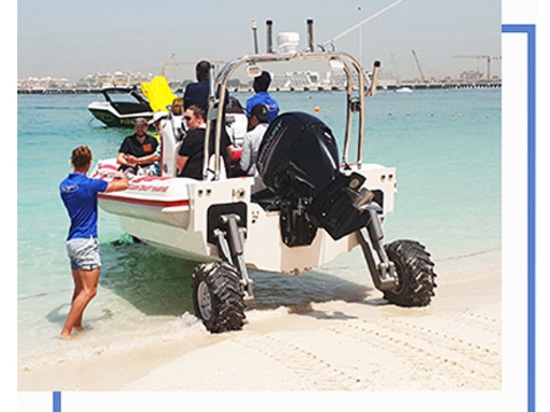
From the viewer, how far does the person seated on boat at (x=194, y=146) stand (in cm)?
560

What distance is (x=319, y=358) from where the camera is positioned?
4496 millimetres

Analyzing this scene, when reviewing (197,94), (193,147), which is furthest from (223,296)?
(197,94)

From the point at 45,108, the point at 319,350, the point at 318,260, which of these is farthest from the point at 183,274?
the point at 45,108

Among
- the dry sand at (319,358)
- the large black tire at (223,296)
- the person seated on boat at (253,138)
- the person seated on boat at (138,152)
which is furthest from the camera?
the person seated on boat at (138,152)

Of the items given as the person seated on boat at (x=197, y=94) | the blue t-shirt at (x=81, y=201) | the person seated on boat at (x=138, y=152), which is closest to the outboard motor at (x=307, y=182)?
the person seated on boat at (x=197, y=94)

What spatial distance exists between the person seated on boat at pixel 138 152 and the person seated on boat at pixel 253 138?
1249mm

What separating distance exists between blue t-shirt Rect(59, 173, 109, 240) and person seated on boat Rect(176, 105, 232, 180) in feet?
2.42

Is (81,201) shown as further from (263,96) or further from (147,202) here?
(263,96)

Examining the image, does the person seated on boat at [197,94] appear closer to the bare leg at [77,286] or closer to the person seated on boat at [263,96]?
the person seated on boat at [263,96]

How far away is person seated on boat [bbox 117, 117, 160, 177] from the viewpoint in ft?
22.3

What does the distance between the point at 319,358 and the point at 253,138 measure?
6.09ft

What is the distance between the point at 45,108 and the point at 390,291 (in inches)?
1324

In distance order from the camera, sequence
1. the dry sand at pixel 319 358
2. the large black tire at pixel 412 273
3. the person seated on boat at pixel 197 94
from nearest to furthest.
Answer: the dry sand at pixel 319 358, the large black tire at pixel 412 273, the person seated on boat at pixel 197 94
